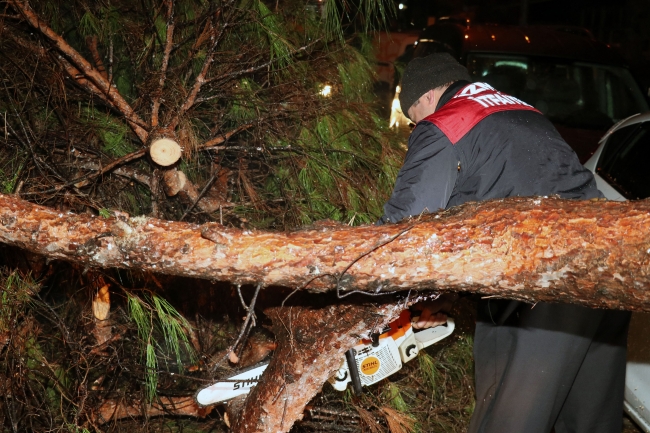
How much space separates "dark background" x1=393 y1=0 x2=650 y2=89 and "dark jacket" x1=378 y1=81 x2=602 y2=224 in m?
9.62

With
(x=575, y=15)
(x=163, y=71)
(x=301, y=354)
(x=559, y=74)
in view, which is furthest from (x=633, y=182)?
(x=575, y=15)

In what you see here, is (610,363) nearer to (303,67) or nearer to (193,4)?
(303,67)

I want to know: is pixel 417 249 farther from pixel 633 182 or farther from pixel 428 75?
pixel 633 182

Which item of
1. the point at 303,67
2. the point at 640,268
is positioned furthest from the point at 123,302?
the point at 640,268

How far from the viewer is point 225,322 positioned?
2754 mm

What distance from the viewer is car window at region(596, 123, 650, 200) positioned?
2.88 metres

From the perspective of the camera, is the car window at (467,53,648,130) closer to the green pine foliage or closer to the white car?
the white car

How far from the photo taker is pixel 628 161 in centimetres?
307

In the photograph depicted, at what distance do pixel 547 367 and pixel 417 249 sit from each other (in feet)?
2.87

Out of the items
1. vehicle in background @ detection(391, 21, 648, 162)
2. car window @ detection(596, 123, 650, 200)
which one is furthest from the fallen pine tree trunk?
vehicle in background @ detection(391, 21, 648, 162)

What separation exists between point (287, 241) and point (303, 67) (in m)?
1.66

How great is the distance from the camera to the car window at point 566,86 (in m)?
4.37

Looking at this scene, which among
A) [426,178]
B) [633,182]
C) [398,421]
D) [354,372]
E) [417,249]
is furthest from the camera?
[633,182]

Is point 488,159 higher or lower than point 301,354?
higher
